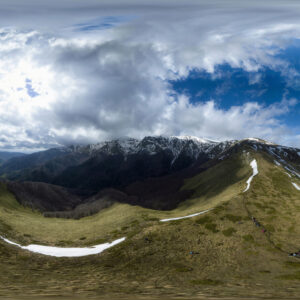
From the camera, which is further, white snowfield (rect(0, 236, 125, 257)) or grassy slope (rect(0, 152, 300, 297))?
white snowfield (rect(0, 236, 125, 257))

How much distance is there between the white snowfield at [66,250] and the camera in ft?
281

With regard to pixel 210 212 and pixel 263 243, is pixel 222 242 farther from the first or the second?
pixel 210 212

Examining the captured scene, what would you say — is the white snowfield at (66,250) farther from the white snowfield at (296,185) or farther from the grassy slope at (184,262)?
the white snowfield at (296,185)

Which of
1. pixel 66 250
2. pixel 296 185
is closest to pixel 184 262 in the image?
pixel 66 250

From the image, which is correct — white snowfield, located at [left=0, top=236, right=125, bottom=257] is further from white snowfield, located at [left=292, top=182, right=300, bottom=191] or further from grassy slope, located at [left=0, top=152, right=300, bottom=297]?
white snowfield, located at [left=292, top=182, right=300, bottom=191]

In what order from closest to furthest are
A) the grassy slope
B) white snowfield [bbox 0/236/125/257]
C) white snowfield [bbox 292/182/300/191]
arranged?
the grassy slope → white snowfield [bbox 0/236/125/257] → white snowfield [bbox 292/182/300/191]

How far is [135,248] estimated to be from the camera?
8519 centimetres

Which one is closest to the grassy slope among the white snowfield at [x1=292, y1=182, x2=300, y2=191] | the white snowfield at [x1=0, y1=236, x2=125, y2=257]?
the white snowfield at [x1=0, y1=236, x2=125, y2=257]

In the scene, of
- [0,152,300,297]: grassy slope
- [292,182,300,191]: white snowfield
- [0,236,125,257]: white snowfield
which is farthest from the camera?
[292,182,300,191]: white snowfield

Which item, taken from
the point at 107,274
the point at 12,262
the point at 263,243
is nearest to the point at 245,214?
the point at 263,243

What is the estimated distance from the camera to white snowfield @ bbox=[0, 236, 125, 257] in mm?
85562

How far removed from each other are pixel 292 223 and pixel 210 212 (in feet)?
126

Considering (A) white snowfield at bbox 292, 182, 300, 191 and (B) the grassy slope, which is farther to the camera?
→ (A) white snowfield at bbox 292, 182, 300, 191

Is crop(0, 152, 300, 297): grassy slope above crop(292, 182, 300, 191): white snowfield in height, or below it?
above
